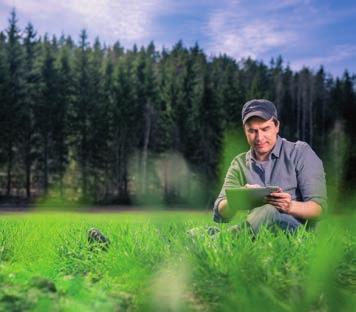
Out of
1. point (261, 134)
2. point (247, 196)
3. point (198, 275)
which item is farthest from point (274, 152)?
point (198, 275)

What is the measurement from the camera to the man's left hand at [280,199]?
4238 millimetres

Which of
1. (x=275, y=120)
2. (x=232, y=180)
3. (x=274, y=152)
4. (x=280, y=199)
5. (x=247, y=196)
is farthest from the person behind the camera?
(x=232, y=180)

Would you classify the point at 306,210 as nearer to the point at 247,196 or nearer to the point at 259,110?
the point at 247,196

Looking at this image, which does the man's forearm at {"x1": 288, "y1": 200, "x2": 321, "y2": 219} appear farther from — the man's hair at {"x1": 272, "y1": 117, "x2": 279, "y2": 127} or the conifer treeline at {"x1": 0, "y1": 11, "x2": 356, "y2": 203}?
the conifer treeline at {"x1": 0, "y1": 11, "x2": 356, "y2": 203}

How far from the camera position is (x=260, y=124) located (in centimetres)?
457

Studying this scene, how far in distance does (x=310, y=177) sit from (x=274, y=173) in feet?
0.90

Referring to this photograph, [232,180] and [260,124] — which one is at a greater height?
[260,124]

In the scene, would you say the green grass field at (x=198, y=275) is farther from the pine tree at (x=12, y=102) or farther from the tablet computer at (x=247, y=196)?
the pine tree at (x=12, y=102)

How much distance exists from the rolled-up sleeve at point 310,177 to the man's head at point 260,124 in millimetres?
265

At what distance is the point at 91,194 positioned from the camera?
221 ft

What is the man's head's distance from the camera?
454cm

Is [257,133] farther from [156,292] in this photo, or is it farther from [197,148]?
[197,148]

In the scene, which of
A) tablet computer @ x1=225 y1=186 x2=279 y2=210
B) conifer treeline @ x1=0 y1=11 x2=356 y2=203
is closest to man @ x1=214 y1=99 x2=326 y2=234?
tablet computer @ x1=225 y1=186 x2=279 y2=210

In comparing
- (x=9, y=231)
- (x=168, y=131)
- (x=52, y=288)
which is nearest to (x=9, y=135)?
(x=168, y=131)
